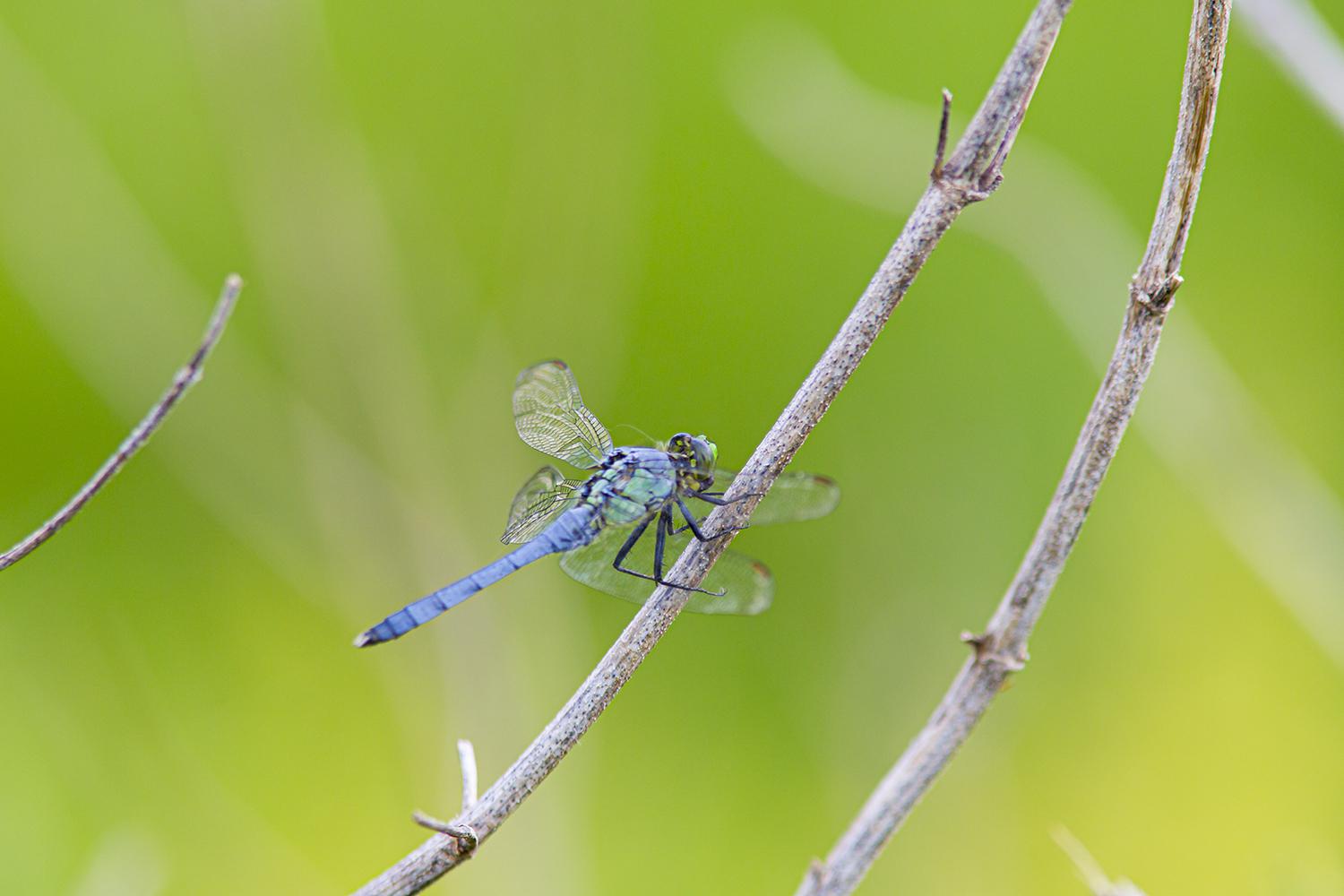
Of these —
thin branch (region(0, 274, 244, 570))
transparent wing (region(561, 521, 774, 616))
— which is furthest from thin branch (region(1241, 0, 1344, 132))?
thin branch (region(0, 274, 244, 570))

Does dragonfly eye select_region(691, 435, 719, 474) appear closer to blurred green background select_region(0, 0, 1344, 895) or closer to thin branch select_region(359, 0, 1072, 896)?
thin branch select_region(359, 0, 1072, 896)

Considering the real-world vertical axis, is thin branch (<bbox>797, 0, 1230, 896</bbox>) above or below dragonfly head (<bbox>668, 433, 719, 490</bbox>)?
below

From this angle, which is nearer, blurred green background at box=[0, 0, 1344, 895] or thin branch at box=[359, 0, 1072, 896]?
thin branch at box=[359, 0, 1072, 896]

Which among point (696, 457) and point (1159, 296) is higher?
point (696, 457)

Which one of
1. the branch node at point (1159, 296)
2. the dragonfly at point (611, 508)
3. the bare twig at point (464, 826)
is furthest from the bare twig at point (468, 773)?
the branch node at point (1159, 296)

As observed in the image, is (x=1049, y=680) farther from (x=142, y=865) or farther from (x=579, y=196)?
(x=142, y=865)

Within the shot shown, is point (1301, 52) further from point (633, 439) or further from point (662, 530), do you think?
point (633, 439)

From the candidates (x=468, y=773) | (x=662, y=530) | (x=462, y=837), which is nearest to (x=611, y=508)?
(x=662, y=530)

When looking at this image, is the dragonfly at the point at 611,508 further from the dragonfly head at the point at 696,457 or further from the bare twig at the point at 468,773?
the bare twig at the point at 468,773
